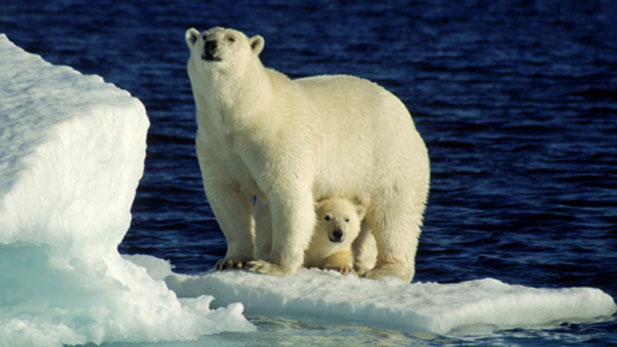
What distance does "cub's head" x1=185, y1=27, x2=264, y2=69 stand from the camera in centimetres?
693

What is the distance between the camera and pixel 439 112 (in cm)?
1827

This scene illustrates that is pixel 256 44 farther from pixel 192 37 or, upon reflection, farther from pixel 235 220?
pixel 235 220

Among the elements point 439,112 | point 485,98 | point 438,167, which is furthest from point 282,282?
point 485,98

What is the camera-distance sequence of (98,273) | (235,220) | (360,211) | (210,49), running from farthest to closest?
(360,211) → (235,220) → (210,49) → (98,273)

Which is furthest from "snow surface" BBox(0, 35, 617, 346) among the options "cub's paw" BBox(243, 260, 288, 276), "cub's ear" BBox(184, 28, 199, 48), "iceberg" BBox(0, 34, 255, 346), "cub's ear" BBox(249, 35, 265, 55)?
"cub's ear" BBox(249, 35, 265, 55)

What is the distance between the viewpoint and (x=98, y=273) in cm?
570

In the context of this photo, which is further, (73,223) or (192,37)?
Answer: (192,37)

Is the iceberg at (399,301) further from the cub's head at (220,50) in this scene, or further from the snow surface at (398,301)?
the cub's head at (220,50)

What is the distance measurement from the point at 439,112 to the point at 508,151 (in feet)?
11.2

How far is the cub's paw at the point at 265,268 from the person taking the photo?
7.41 metres

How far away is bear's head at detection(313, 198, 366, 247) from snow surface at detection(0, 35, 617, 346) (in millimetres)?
578

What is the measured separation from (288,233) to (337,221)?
0.52m

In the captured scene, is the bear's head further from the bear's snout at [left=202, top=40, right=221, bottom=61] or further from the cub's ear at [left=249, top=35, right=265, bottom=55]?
the bear's snout at [left=202, top=40, right=221, bottom=61]

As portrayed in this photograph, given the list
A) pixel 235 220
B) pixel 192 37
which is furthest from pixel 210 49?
pixel 235 220
